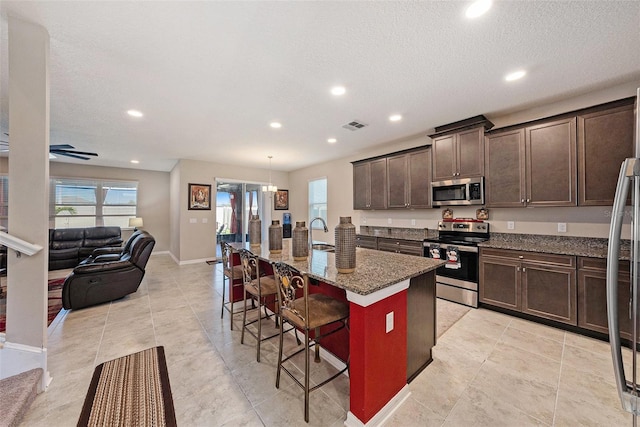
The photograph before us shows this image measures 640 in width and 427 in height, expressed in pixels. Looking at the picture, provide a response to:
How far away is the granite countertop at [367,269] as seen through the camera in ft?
4.86

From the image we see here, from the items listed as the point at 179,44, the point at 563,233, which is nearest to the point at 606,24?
the point at 563,233

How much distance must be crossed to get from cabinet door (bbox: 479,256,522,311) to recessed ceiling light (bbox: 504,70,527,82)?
2.07 meters

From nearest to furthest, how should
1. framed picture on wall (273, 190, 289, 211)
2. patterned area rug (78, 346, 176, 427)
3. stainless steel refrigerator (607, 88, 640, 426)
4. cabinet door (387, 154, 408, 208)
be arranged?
stainless steel refrigerator (607, 88, 640, 426) → patterned area rug (78, 346, 176, 427) → cabinet door (387, 154, 408, 208) → framed picture on wall (273, 190, 289, 211)

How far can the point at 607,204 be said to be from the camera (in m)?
2.53

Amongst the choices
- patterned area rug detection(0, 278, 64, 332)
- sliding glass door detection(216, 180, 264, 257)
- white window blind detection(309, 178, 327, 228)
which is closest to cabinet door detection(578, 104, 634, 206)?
white window blind detection(309, 178, 327, 228)

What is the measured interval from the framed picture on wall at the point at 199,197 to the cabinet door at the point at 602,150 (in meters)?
7.02

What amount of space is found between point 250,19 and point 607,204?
3.87 meters

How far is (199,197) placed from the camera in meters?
6.28

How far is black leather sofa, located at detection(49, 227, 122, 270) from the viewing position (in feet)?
17.8

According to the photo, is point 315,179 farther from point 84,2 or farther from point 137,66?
point 84,2

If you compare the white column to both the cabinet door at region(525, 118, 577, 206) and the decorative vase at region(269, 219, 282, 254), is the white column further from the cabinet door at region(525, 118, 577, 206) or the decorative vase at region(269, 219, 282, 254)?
the cabinet door at region(525, 118, 577, 206)

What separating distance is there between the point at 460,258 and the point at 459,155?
1.53m

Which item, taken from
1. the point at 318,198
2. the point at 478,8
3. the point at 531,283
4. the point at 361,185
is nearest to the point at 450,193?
the point at 531,283

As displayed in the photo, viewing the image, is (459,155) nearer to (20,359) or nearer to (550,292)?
(550,292)
